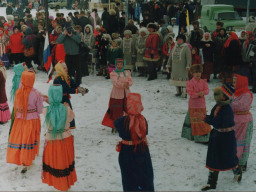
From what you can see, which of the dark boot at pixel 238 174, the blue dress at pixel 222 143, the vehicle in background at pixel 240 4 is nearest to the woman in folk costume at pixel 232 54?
the dark boot at pixel 238 174

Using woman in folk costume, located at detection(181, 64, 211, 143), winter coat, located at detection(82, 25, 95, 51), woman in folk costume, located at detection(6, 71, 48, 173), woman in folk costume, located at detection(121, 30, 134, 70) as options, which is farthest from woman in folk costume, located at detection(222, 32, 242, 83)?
woman in folk costume, located at detection(6, 71, 48, 173)

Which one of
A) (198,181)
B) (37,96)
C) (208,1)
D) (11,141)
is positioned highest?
(208,1)

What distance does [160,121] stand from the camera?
8.80 metres

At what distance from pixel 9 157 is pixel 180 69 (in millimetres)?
5720

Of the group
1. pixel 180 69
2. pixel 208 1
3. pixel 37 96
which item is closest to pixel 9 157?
pixel 37 96

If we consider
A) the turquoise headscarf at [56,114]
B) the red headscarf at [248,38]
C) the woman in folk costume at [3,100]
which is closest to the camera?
the turquoise headscarf at [56,114]

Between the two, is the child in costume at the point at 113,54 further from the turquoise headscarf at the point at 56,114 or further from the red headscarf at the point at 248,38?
the turquoise headscarf at the point at 56,114

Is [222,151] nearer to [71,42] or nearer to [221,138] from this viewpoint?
[221,138]

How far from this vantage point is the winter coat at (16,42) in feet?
46.2

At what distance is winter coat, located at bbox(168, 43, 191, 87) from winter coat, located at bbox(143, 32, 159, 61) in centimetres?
190

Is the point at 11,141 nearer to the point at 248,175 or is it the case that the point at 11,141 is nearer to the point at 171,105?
the point at 248,175

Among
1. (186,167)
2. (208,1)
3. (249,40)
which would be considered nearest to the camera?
(186,167)

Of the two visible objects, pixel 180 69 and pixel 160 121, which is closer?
pixel 160 121

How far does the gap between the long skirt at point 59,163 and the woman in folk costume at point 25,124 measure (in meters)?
0.72
